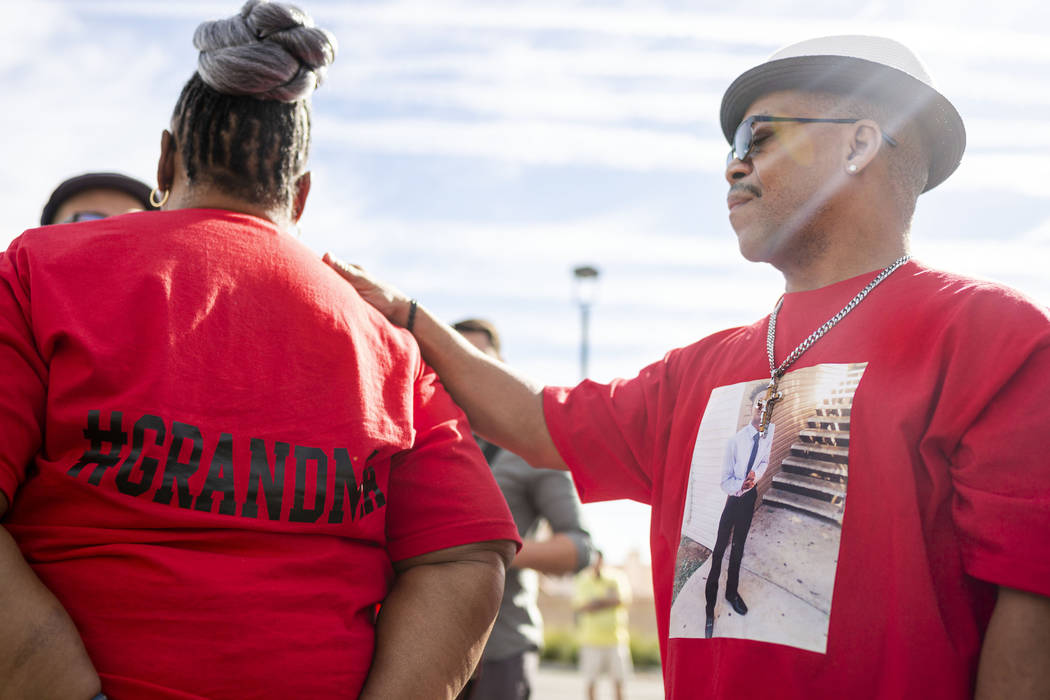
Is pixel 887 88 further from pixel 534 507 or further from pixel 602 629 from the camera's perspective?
A: pixel 602 629

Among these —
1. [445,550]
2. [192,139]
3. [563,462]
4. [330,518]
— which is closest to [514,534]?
Result: [445,550]

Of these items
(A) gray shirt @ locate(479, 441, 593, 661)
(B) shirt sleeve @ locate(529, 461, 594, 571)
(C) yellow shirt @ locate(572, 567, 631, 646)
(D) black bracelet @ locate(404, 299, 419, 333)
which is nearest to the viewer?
(D) black bracelet @ locate(404, 299, 419, 333)

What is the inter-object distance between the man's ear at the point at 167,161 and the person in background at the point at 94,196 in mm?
1602

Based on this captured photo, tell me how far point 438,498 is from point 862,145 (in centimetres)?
147

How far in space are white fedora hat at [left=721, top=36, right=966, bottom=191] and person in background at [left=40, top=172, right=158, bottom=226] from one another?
2.47m

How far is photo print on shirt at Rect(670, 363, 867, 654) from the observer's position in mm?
1752

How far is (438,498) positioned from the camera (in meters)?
1.80

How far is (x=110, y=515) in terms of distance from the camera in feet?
4.60

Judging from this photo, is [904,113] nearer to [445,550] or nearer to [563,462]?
[563,462]

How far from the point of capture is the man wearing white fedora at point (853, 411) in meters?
1.59

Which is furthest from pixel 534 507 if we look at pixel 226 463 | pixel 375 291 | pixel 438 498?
pixel 226 463

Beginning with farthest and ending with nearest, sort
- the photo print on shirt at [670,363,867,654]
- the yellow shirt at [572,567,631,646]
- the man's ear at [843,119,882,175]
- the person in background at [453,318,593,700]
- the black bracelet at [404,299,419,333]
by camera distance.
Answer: the yellow shirt at [572,567,631,646] < the person in background at [453,318,593,700] < the black bracelet at [404,299,419,333] < the man's ear at [843,119,882,175] < the photo print on shirt at [670,363,867,654]

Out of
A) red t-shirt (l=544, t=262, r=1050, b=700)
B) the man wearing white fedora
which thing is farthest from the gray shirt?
red t-shirt (l=544, t=262, r=1050, b=700)

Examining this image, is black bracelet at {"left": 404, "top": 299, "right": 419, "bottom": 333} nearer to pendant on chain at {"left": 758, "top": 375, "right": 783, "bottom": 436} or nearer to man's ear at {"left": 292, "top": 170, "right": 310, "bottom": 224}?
man's ear at {"left": 292, "top": 170, "right": 310, "bottom": 224}
